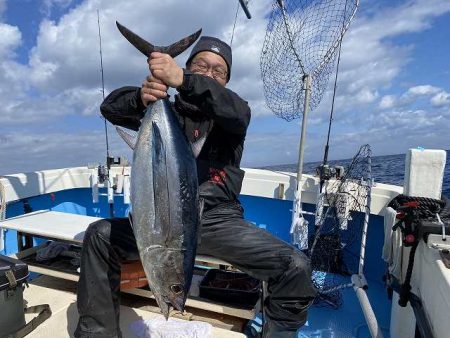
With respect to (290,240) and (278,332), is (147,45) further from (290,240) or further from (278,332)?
(290,240)

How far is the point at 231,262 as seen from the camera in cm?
270

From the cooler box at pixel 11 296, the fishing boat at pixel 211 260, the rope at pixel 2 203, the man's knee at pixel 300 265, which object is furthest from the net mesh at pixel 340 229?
the rope at pixel 2 203

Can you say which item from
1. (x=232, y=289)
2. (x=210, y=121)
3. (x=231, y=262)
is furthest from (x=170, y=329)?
(x=210, y=121)

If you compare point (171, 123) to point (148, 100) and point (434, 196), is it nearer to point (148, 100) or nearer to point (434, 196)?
point (148, 100)

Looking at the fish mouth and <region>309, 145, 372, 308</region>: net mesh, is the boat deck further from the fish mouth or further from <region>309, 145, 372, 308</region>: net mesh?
<region>309, 145, 372, 308</region>: net mesh

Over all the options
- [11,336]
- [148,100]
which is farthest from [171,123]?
[11,336]

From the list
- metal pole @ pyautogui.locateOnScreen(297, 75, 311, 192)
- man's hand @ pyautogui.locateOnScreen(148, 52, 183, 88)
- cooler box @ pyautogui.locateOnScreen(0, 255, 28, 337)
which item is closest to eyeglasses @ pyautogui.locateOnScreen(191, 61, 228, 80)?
man's hand @ pyautogui.locateOnScreen(148, 52, 183, 88)

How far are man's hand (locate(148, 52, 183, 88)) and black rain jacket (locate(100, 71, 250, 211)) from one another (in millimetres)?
133

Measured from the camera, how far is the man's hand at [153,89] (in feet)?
6.59

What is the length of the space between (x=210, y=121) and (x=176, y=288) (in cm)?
140

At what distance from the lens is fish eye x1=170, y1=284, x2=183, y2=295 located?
6.07 feet

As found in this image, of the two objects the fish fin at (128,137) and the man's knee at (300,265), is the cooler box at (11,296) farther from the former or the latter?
the man's knee at (300,265)

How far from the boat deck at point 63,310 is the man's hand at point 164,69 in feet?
6.95

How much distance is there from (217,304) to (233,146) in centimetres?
143
